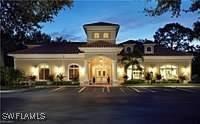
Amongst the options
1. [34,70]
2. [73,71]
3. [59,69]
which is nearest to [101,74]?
[73,71]

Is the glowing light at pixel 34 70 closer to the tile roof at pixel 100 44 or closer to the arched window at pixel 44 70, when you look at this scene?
the arched window at pixel 44 70

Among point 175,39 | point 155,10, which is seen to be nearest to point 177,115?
point 155,10

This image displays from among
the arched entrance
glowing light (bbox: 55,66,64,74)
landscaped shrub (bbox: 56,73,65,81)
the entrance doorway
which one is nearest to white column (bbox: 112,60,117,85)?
the arched entrance

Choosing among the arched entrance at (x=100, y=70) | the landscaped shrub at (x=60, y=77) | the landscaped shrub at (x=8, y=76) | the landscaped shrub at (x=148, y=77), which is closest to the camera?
the landscaped shrub at (x=8, y=76)

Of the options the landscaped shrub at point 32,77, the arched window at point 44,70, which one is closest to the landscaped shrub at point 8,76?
the landscaped shrub at point 32,77

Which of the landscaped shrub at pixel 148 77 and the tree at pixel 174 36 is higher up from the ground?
the tree at pixel 174 36

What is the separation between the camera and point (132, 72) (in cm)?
4953

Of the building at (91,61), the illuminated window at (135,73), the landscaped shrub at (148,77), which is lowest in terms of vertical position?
the landscaped shrub at (148,77)

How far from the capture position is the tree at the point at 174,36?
2859 inches

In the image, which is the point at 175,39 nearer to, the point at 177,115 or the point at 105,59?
the point at 105,59

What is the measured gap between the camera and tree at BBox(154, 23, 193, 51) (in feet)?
238

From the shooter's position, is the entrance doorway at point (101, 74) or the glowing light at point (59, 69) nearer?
the glowing light at point (59, 69)

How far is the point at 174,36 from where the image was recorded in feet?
241

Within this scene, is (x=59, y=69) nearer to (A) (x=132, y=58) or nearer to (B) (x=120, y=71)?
(B) (x=120, y=71)
